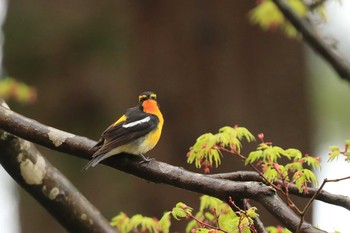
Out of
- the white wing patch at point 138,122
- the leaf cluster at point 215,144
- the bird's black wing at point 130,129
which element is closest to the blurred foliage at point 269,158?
the leaf cluster at point 215,144

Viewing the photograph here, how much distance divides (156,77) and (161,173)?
3.30 meters

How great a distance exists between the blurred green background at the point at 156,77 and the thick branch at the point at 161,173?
2561mm

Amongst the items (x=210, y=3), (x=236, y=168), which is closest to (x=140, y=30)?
(x=210, y=3)

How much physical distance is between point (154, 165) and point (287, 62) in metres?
3.63

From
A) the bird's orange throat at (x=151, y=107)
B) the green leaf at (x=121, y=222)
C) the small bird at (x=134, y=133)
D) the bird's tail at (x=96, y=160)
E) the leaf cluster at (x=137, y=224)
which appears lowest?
the leaf cluster at (x=137, y=224)

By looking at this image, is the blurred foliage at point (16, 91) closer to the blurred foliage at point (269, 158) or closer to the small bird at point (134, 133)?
the small bird at point (134, 133)

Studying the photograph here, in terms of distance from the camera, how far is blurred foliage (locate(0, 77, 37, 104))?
6.25 metres

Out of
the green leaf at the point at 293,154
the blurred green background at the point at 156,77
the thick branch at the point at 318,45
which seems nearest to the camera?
the thick branch at the point at 318,45

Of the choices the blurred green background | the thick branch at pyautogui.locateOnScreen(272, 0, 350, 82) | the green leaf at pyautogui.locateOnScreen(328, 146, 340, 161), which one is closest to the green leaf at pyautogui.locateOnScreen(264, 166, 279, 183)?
the green leaf at pyautogui.locateOnScreen(328, 146, 340, 161)

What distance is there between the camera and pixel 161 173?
10.9 feet

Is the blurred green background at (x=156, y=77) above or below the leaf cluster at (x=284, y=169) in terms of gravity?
above

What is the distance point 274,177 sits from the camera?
10.0 ft

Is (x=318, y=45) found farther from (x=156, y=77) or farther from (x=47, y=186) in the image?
(x=156, y=77)

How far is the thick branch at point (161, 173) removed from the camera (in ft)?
9.45
